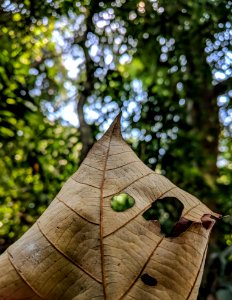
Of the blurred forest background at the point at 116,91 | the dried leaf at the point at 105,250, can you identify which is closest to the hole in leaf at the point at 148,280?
the dried leaf at the point at 105,250

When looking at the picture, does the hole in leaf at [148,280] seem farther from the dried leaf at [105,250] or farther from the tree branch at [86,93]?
the tree branch at [86,93]

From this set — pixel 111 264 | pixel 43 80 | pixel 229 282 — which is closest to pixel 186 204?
pixel 111 264

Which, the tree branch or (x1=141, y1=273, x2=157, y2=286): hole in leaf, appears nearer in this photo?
(x1=141, y1=273, x2=157, y2=286): hole in leaf

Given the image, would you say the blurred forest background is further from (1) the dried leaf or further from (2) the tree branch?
(1) the dried leaf

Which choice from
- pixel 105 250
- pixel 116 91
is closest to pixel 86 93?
pixel 116 91

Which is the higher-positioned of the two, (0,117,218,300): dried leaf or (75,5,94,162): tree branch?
(75,5,94,162): tree branch

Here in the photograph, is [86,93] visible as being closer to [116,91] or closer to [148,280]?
[116,91]

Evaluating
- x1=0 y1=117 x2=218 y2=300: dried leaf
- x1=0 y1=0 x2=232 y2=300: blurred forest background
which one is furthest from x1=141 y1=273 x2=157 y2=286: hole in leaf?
x1=0 y1=0 x2=232 y2=300: blurred forest background
